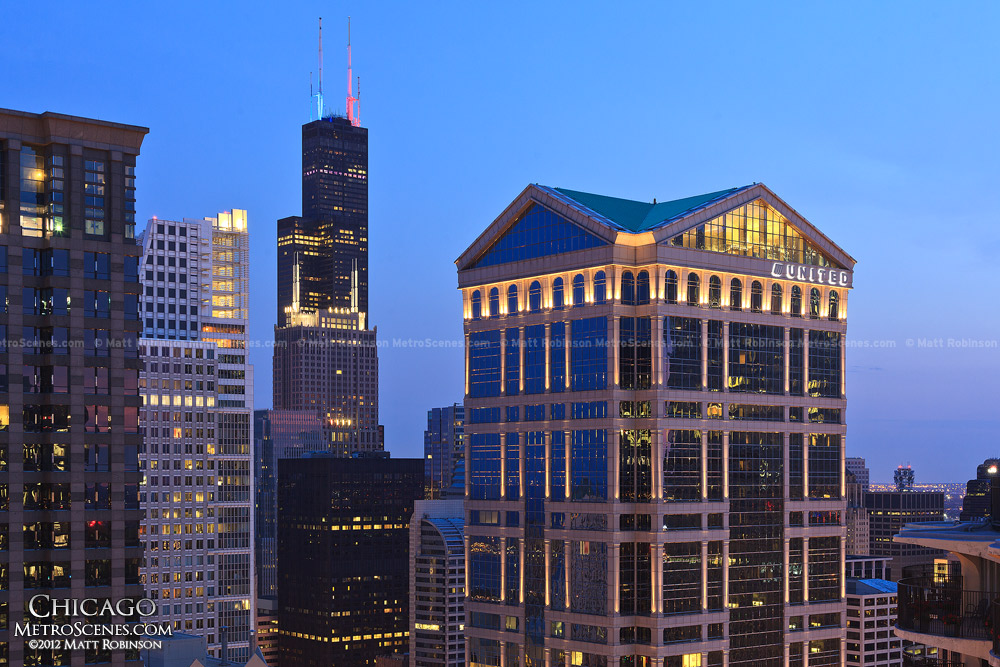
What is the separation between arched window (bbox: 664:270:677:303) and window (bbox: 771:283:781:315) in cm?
1876

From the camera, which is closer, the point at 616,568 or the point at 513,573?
the point at 616,568

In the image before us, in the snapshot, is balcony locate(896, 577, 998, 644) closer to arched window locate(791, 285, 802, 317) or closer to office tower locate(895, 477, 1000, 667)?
office tower locate(895, 477, 1000, 667)

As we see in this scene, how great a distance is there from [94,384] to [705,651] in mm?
89371

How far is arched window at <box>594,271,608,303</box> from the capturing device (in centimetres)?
16975

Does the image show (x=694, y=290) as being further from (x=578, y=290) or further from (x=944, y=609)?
(x=944, y=609)

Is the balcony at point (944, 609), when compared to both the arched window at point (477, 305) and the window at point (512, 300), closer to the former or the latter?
the window at point (512, 300)

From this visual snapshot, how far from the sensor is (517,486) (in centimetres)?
17975

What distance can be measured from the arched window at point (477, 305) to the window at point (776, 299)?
139ft

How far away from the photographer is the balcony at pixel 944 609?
49.4 meters

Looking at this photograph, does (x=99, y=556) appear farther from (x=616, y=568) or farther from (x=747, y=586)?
(x=747, y=586)

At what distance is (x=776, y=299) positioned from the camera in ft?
A: 597

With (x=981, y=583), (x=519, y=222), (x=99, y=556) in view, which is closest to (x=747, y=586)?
(x=519, y=222)

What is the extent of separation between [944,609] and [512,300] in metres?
135

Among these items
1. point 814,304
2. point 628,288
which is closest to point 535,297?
point 628,288
